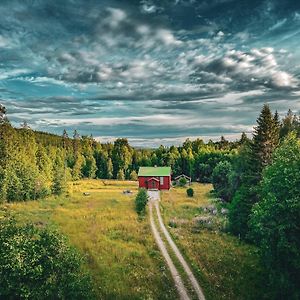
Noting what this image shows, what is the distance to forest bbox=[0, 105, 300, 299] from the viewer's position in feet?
64.7

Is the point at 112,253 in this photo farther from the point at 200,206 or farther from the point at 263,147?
the point at 200,206

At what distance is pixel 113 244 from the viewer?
31625mm

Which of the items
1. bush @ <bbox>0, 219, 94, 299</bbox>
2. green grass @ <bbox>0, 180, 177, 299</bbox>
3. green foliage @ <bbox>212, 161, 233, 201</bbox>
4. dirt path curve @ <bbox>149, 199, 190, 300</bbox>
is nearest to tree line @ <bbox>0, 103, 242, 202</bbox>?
green foliage @ <bbox>212, 161, 233, 201</bbox>

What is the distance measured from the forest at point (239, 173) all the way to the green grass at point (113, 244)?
6.45 metres

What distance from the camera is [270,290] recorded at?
22.3 metres

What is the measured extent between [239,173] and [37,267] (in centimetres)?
3308

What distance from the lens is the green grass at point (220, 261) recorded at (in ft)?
72.2

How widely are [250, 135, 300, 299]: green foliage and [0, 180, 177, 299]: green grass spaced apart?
6.33 metres

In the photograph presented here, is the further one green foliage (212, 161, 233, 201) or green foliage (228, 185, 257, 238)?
green foliage (212, 161, 233, 201)

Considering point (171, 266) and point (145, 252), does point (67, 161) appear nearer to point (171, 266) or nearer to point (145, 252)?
point (145, 252)

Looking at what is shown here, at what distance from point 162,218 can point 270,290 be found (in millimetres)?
22582

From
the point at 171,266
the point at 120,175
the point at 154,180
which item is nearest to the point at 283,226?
the point at 171,266

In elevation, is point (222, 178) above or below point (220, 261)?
above

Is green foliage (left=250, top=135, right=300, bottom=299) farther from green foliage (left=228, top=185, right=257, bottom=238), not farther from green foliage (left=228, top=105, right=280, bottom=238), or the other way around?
green foliage (left=228, top=105, right=280, bottom=238)
